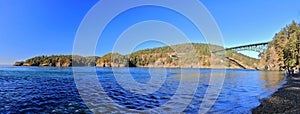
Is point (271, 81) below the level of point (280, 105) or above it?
below

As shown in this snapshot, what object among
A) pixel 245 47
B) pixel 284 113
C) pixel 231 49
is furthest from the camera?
pixel 231 49

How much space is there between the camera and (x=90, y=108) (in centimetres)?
1454

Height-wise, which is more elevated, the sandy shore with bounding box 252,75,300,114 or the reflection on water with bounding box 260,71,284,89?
the sandy shore with bounding box 252,75,300,114

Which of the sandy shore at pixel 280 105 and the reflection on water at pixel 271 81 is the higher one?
the sandy shore at pixel 280 105

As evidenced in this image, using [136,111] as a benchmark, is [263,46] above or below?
above

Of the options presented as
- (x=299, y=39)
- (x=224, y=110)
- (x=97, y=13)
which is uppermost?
(x=299, y=39)

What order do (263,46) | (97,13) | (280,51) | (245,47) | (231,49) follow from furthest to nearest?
(231,49)
(245,47)
(263,46)
(280,51)
(97,13)

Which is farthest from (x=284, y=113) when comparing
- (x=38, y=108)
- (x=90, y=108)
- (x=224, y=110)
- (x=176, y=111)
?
(x=38, y=108)

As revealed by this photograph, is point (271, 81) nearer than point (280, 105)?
No

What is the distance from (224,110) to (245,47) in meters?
175

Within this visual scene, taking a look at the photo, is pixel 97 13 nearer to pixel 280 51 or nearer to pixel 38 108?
pixel 38 108

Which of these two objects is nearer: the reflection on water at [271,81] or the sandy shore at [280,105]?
the sandy shore at [280,105]

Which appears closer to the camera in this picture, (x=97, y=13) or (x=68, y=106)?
(x=97, y=13)

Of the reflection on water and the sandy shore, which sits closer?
the sandy shore
